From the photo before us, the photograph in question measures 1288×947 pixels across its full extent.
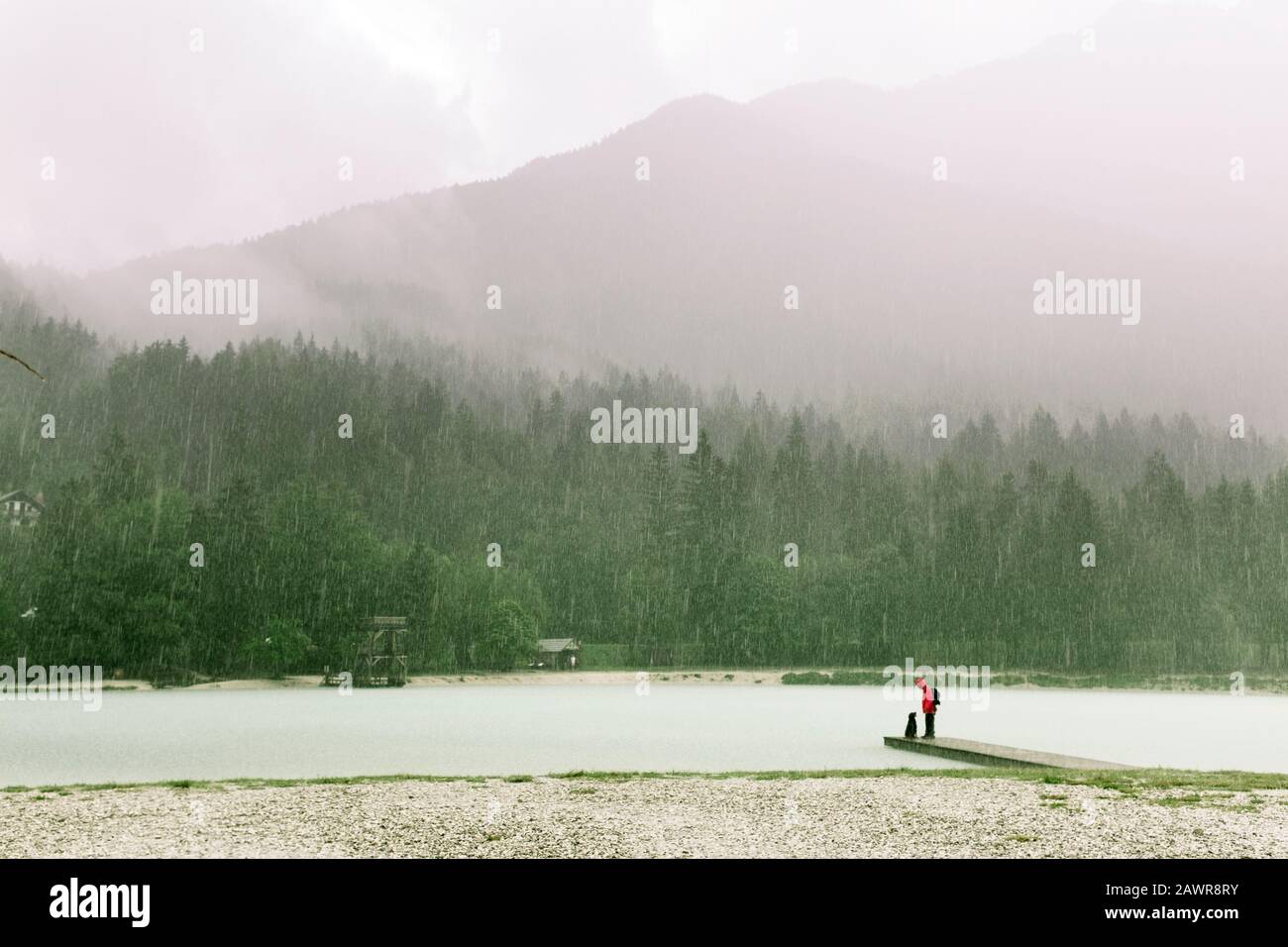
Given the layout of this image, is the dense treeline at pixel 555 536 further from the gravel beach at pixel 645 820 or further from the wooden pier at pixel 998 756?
the gravel beach at pixel 645 820

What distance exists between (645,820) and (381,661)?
6195 cm

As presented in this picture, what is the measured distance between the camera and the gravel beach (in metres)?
10.5

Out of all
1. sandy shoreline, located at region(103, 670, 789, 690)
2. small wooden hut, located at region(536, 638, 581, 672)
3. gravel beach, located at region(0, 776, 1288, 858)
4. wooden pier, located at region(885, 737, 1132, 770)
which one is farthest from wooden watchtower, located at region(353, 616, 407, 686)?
gravel beach, located at region(0, 776, 1288, 858)

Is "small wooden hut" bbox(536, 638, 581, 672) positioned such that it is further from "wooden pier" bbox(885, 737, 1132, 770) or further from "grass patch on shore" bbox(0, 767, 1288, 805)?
"grass patch on shore" bbox(0, 767, 1288, 805)

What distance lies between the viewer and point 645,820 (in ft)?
39.8

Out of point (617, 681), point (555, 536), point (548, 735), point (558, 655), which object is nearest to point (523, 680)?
point (617, 681)

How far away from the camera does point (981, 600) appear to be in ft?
339

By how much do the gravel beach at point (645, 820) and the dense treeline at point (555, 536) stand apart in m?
57.6

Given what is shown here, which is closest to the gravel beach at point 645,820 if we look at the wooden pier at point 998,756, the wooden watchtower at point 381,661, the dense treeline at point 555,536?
the wooden pier at point 998,756

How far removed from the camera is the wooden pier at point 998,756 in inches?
739

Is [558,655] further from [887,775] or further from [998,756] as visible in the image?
[887,775]

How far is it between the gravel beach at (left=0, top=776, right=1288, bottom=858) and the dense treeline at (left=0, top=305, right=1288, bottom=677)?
189 feet
